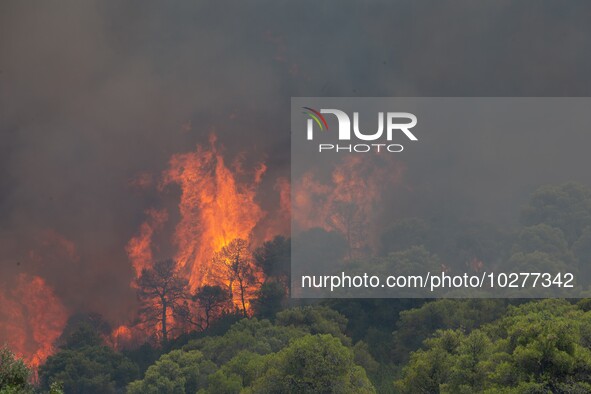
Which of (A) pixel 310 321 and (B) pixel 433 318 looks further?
(B) pixel 433 318

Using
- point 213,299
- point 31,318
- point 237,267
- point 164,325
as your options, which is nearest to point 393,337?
point 213,299

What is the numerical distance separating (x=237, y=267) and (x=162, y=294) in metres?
18.5

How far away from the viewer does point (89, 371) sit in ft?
472

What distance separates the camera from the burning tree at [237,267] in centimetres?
17850

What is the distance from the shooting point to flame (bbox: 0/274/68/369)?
616 feet

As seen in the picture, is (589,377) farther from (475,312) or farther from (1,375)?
(475,312)

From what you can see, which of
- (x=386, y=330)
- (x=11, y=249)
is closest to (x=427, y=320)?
(x=386, y=330)

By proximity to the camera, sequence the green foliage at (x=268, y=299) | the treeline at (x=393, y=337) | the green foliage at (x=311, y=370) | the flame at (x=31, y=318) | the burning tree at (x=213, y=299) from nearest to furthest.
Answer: the treeline at (x=393, y=337), the green foliage at (x=311, y=370), the green foliage at (x=268, y=299), the burning tree at (x=213, y=299), the flame at (x=31, y=318)

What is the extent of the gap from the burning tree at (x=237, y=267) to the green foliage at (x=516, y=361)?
87.6 metres

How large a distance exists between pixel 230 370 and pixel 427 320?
44.4 meters

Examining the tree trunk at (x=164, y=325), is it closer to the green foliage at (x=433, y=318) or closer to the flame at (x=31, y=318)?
the flame at (x=31, y=318)

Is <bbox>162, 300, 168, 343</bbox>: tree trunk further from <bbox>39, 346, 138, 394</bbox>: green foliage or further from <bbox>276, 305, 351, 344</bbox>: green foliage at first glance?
<bbox>276, 305, 351, 344</bbox>: green foliage

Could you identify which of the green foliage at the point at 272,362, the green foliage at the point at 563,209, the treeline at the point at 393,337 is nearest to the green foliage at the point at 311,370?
the green foliage at the point at 272,362

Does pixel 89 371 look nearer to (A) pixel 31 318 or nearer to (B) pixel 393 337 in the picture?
(A) pixel 31 318
